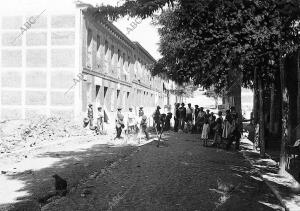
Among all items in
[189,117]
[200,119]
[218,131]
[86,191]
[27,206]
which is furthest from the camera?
[189,117]

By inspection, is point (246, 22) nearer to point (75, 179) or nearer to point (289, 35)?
point (289, 35)

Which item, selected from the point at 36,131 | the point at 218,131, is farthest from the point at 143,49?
the point at 218,131

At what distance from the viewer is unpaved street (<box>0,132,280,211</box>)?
20.3 feet

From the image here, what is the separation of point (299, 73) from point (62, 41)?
15.4 m

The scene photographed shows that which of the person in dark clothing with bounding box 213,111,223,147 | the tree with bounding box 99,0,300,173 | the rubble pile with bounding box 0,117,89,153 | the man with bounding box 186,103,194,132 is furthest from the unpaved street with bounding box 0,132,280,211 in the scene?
the man with bounding box 186,103,194,132

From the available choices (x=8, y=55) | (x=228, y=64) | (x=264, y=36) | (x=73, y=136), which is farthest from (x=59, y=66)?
(x=264, y=36)

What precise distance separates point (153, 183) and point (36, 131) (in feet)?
39.2

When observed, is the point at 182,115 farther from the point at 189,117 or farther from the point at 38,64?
the point at 38,64

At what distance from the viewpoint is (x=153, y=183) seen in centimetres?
774

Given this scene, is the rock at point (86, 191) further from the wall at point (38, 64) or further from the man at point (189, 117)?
the wall at point (38, 64)

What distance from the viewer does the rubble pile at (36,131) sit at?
15834 millimetres

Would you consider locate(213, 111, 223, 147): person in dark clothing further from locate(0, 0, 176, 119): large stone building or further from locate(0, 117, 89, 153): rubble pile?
locate(0, 0, 176, 119): large stone building

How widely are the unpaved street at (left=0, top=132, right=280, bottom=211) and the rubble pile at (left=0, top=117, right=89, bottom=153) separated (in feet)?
14.6

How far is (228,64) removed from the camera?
1166 cm
